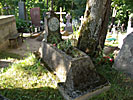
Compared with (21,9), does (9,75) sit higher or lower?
lower

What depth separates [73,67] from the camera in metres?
2.65

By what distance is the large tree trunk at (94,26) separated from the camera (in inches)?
144

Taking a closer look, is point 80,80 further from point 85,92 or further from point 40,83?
point 40,83

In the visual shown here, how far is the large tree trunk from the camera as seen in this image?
367cm

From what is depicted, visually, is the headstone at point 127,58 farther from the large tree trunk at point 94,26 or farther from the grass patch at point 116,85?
the large tree trunk at point 94,26

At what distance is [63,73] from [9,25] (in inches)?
226

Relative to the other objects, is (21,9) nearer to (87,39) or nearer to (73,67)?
(87,39)

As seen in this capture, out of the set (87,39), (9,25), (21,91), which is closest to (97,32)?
(87,39)

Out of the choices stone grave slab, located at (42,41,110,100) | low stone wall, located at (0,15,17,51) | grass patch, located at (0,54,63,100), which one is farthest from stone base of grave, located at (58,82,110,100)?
low stone wall, located at (0,15,17,51)

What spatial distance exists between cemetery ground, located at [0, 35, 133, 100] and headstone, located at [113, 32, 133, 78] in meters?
0.17

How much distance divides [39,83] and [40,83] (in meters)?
0.02

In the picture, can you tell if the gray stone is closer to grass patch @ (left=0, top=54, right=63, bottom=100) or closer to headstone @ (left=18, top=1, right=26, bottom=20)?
grass patch @ (left=0, top=54, right=63, bottom=100)

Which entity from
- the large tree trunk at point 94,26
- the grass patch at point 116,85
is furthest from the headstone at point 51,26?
the grass patch at point 116,85

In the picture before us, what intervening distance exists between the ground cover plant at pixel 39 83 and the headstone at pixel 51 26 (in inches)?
41.2
